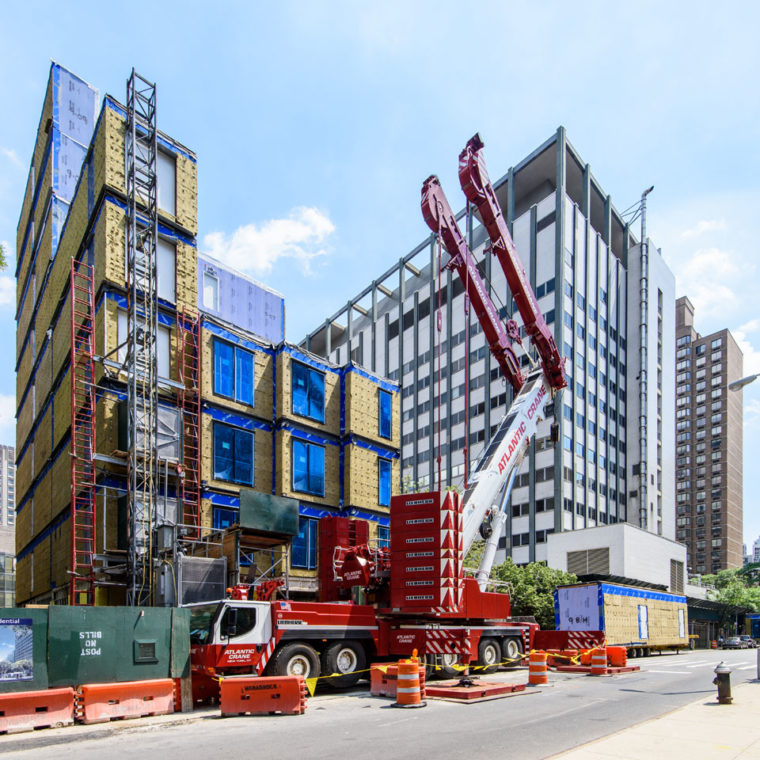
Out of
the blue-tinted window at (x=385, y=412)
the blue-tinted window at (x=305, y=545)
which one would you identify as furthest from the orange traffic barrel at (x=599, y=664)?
the blue-tinted window at (x=385, y=412)

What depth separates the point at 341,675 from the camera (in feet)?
58.4

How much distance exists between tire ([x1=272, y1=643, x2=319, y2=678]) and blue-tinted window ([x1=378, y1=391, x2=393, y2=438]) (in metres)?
16.4

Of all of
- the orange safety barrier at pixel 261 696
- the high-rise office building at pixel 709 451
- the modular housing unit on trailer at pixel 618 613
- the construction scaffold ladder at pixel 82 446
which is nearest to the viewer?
the orange safety barrier at pixel 261 696

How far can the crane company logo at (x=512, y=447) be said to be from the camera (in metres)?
24.3

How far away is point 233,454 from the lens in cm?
2734

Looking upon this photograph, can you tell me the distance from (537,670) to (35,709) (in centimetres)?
1137

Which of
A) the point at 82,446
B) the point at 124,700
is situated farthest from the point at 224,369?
the point at 124,700

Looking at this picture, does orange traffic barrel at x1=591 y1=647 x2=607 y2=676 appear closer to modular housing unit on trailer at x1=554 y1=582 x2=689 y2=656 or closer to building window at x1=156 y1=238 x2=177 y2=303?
modular housing unit on trailer at x1=554 y1=582 x2=689 y2=656

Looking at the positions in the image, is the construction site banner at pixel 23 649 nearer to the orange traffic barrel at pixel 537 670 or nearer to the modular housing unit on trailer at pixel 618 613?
the orange traffic barrel at pixel 537 670

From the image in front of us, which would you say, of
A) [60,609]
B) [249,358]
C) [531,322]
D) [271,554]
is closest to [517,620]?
[271,554]

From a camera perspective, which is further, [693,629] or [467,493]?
[693,629]

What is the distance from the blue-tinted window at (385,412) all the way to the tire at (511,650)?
12059mm

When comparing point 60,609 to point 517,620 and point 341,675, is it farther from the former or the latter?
point 517,620

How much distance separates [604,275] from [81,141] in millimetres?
50482
